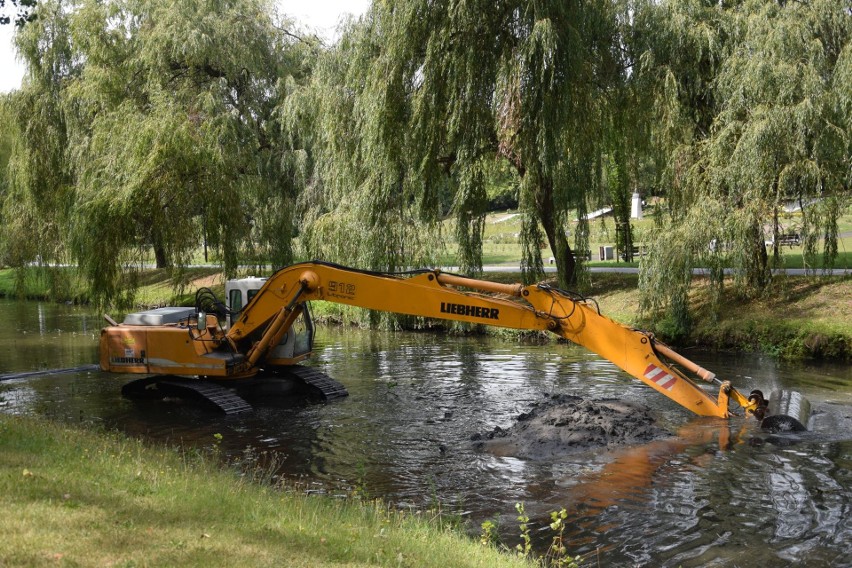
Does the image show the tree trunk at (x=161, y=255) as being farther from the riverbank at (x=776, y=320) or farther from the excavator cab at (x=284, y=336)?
the excavator cab at (x=284, y=336)

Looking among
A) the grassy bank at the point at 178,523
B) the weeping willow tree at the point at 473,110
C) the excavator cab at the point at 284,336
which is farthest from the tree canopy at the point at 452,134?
the grassy bank at the point at 178,523

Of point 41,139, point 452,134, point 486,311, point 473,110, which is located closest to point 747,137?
point 473,110

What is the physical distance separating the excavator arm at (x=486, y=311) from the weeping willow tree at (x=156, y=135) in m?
8.44

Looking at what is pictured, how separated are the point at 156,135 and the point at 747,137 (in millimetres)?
13556

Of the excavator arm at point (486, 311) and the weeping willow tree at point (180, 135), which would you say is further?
the weeping willow tree at point (180, 135)

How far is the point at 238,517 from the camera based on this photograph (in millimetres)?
7012

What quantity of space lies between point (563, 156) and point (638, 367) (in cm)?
904

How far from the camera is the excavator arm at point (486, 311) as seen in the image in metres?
11.6

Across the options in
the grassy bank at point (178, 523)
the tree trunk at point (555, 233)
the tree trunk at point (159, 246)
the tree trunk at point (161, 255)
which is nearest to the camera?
the grassy bank at point (178, 523)

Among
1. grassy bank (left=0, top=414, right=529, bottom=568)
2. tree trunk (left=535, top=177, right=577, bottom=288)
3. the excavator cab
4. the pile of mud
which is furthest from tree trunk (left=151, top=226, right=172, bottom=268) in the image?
grassy bank (left=0, top=414, right=529, bottom=568)

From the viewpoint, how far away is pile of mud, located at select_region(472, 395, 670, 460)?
11.7m

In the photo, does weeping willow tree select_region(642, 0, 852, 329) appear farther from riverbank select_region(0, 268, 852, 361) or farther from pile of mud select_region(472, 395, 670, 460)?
pile of mud select_region(472, 395, 670, 460)

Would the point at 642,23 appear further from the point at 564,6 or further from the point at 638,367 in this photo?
the point at 638,367

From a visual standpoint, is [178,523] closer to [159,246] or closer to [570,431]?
[570,431]
